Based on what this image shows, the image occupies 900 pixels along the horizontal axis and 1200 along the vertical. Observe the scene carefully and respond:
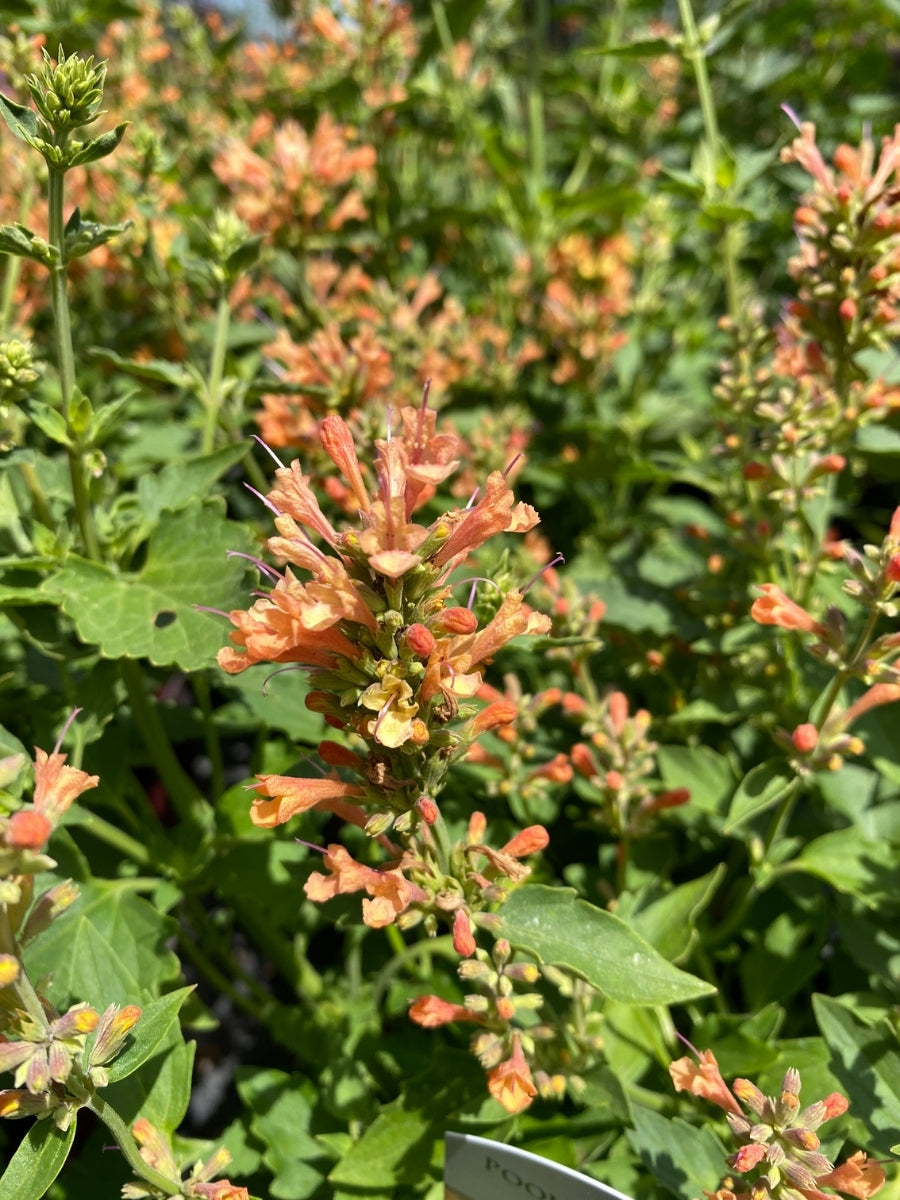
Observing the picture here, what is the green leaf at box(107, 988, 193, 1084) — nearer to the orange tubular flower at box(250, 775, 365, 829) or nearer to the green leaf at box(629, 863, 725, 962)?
the orange tubular flower at box(250, 775, 365, 829)

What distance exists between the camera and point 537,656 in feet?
7.61

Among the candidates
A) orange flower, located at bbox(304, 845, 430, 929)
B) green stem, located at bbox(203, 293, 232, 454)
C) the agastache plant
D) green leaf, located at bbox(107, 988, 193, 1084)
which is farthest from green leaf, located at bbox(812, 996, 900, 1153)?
green stem, located at bbox(203, 293, 232, 454)

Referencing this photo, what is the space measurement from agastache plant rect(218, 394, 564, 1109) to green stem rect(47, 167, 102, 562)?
0.52 m

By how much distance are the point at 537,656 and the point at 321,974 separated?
3.36 feet

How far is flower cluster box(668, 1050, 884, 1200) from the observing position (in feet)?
3.82

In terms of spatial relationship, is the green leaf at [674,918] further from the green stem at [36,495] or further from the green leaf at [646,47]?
the green leaf at [646,47]

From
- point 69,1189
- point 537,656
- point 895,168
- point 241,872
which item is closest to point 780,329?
A: point 895,168

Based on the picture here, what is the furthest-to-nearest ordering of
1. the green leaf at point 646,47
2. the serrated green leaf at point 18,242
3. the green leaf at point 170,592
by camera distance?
the green leaf at point 646,47 → the green leaf at point 170,592 → the serrated green leaf at point 18,242

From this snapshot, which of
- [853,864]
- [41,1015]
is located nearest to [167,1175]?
[41,1015]

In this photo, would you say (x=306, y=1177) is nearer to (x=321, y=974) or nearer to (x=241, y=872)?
(x=241, y=872)

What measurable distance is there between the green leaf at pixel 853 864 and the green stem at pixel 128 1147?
1.16 m

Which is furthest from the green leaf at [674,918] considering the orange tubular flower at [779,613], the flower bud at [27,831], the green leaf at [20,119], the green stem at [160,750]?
the green leaf at [20,119]

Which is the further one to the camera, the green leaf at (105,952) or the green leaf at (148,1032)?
the green leaf at (105,952)

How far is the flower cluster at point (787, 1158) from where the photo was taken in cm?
116
